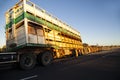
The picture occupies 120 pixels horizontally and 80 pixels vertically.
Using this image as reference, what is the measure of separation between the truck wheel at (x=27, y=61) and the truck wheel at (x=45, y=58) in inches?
29.4

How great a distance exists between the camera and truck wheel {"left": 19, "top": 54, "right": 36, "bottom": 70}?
321 inches

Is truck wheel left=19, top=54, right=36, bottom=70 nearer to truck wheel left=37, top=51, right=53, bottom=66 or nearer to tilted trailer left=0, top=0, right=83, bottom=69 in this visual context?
tilted trailer left=0, top=0, right=83, bottom=69

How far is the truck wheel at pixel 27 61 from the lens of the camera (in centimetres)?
816

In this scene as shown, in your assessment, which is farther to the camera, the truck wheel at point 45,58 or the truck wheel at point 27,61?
the truck wheel at point 45,58

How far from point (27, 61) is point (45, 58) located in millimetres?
1910

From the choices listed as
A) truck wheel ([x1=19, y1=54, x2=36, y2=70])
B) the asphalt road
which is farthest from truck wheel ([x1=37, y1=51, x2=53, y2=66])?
the asphalt road

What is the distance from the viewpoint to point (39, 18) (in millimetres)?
10391

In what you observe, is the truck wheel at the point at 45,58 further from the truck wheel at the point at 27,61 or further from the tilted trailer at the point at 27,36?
the truck wheel at the point at 27,61

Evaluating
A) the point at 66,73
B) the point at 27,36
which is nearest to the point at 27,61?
the point at 27,36

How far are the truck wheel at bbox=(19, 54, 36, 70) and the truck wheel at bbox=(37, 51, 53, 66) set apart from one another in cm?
75

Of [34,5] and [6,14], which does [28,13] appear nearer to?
[34,5]

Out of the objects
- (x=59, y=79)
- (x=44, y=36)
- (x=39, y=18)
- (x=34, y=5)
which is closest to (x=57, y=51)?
(x=44, y=36)

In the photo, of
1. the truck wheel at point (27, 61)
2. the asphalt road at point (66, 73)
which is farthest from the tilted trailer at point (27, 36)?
the asphalt road at point (66, 73)

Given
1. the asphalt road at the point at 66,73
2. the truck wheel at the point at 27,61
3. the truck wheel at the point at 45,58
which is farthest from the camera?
the truck wheel at the point at 45,58
